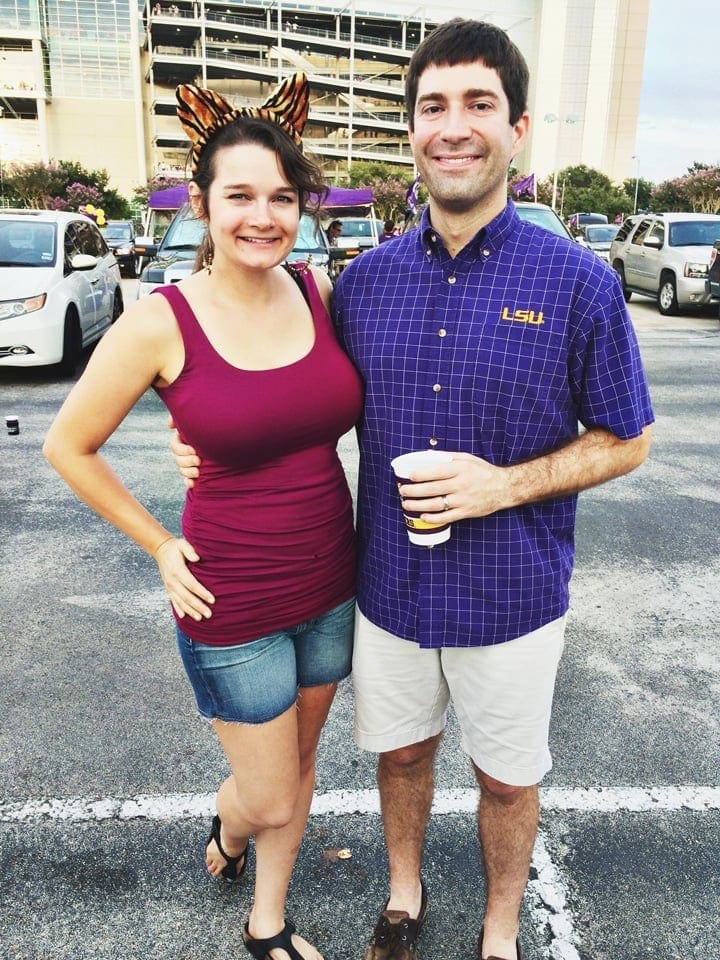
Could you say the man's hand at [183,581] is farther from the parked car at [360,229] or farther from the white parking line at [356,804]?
the parked car at [360,229]

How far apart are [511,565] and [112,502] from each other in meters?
0.99

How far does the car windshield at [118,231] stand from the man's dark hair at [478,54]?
29.0m

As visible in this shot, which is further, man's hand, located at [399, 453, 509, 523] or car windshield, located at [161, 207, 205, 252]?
car windshield, located at [161, 207, 205, 252]

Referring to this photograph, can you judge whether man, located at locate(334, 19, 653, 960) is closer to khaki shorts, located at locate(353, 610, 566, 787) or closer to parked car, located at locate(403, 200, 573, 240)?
khaki shorts, located at locate(353, 610, 566, 787)

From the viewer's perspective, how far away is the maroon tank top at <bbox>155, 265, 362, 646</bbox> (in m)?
1.86

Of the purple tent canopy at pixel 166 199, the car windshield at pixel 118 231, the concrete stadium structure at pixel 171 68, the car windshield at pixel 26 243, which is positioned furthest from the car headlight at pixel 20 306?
the concrete stadium structure at pixel 171 68

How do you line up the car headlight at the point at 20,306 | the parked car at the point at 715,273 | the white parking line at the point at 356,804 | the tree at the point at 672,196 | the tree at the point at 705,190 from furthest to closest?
the tree at the point at 672,196 → the tree at the point at 705,190 → the parked car at the point at 715,273 → the car headlight at the point at 20,306 → the white parking line at the point at 356,804

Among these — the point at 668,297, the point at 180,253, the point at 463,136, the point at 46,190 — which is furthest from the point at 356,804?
the point at 46,190

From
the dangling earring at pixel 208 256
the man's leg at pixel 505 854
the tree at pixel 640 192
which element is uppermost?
the tree at pixel 640 192

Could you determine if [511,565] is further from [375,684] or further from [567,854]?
[567,854]

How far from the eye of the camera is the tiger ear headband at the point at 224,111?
1.95 meters

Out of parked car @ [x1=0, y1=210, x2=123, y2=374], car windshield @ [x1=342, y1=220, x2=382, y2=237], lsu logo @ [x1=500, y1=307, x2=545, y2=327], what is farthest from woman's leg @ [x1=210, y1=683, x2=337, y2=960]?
car windshield @ [x1=342, y1=220, x2=382, y2=237]

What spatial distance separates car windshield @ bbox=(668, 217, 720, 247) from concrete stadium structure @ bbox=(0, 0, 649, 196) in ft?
195

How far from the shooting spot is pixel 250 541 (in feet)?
6.35
